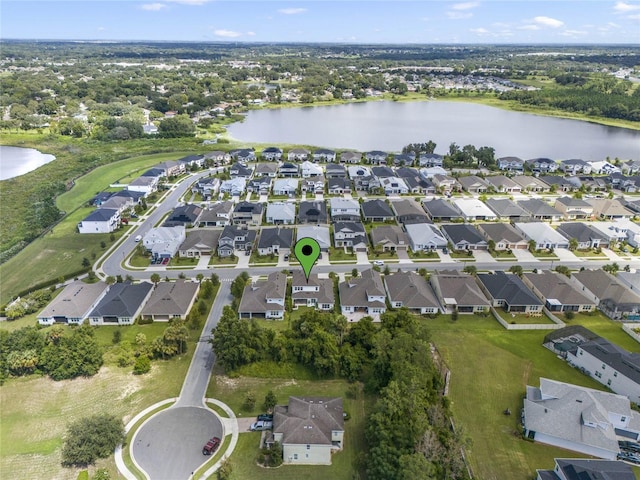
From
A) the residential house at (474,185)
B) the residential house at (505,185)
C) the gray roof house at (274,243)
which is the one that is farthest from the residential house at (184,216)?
the residential house at (505,185)

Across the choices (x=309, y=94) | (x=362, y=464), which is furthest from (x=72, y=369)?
(x=309, y=94)

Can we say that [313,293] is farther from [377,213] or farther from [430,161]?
[430,161]

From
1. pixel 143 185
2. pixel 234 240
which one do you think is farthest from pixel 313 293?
pixel 143 185

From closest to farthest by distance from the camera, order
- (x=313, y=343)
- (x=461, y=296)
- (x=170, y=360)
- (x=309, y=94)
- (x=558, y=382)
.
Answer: (x=558, y=382) → (x=313, y=343) → (x=170, y=360) → (x=461, y=296) → (x=309, y=94)

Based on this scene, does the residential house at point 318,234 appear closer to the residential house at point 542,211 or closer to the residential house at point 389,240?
the residential house at point 389,240

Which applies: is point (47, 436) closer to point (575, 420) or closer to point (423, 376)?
point (423, 376)

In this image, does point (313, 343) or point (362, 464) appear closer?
point (362, 464)
